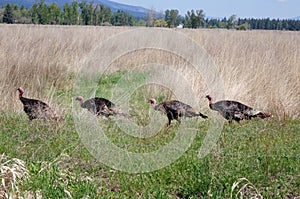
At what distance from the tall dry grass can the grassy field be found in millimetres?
23

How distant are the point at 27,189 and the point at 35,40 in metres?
7.63

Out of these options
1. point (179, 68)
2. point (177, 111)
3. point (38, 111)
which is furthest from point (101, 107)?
point (179, 68)

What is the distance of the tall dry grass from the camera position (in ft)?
Result: 22.9

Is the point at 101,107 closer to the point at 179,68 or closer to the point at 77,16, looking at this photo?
the point at 179,68

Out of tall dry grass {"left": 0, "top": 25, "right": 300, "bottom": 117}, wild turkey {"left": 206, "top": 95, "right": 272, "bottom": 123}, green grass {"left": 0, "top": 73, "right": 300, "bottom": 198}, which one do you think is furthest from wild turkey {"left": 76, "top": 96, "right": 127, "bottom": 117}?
wild turkey {"left": 206, "top": 95, "right": 272, "bottom": 123}

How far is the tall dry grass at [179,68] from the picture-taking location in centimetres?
698

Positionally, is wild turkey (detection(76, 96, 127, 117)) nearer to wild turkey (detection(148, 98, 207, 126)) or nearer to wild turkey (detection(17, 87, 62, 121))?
wild turkey (detection(17, 87, 62, 121))

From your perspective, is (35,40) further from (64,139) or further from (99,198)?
(99,198)

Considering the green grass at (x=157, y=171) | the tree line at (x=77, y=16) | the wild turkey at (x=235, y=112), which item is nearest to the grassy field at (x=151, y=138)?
the green grass at (x=157, y=171)

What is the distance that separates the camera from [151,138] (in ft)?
16.1

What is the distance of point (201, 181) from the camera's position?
353 centimetres

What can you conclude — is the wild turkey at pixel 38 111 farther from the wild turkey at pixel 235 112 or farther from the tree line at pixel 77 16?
the tree line at pixel 77 16

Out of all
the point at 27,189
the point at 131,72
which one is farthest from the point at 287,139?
the point at 131,72

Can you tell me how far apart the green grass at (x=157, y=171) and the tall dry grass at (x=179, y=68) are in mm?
1671
